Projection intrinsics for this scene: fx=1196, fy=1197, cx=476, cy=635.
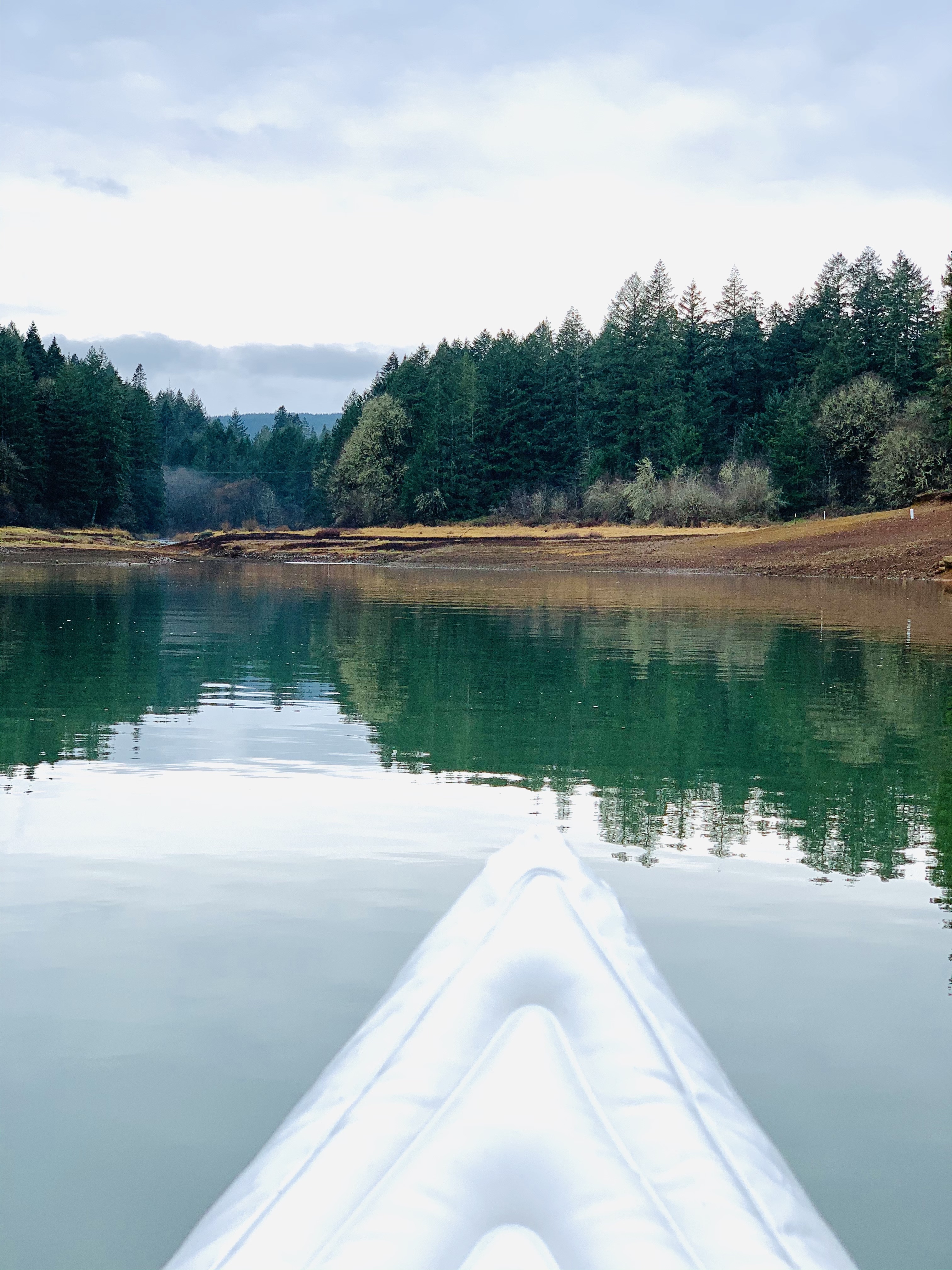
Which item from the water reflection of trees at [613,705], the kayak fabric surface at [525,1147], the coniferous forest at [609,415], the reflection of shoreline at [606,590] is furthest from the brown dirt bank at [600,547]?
the kayak fabric surface at [525,1147]

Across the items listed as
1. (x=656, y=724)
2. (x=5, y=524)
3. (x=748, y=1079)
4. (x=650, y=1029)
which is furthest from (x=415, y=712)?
(x=5, y=524)

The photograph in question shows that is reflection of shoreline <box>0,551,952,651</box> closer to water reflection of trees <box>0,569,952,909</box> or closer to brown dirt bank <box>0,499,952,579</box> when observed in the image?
brown dirt bank <box>0,499,952,579</box>

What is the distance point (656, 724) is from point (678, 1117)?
27.7 feet

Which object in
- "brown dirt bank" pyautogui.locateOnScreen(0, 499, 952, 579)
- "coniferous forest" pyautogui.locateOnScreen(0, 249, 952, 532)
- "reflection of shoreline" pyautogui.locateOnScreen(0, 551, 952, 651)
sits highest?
"coniferous forest" pyautogui.locateOnScreen(0, 249, 952, 532)

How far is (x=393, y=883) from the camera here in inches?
226

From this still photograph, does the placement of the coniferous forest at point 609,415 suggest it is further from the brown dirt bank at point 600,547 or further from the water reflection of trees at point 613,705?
the water reflection of trees at point 613,705

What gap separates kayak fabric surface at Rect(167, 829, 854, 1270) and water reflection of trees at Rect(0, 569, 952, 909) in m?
4.12

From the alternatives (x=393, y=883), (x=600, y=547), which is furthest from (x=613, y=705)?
(x=600, y=547)

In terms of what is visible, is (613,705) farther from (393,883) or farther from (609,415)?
(609,415)

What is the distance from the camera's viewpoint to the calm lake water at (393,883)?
10.8 ft

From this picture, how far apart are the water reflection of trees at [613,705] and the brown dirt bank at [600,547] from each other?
23.9 meters

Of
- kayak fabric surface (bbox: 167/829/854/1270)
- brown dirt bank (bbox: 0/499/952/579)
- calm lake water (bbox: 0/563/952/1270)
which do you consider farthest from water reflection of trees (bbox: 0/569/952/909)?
brown dirt bank (bbox: 0/499/952/579)

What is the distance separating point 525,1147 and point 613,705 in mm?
9685

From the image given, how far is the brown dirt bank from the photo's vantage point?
44.4 meters
